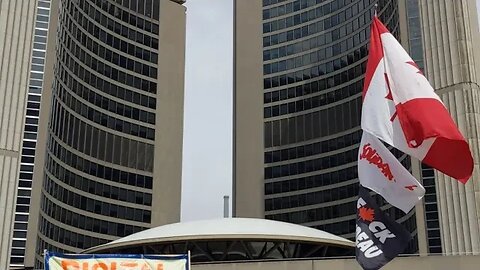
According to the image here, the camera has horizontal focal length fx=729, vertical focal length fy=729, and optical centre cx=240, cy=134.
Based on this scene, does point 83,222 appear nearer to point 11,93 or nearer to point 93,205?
point 93,205

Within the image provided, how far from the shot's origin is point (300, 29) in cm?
10969

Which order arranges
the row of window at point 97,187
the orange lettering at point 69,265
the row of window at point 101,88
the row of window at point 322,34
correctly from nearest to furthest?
the orange lettering at point 69,265 < the row of window at point 97,187 < the row of window at point 101,88 < the row of window at point 322,34

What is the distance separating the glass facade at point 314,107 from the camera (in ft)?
327

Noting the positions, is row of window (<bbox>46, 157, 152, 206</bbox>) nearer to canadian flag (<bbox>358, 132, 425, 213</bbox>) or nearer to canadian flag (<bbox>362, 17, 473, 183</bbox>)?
canadian flag (<bbox>362, 17, 473, 183</bbox>)

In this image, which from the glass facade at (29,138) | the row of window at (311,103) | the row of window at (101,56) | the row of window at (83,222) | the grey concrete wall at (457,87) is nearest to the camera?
the grey concrete wall at (457,87)

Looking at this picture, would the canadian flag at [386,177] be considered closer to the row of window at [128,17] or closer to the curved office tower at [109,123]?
the curved office tower at [109,123]

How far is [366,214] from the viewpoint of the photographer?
52.6 ft

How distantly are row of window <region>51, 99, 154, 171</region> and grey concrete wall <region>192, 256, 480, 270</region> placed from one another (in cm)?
4459

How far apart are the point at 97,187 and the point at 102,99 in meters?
12.8

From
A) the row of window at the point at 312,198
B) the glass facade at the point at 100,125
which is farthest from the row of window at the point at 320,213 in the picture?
the glass facade at the point at 100,125

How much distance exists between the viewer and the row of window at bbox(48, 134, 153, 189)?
89062 mm

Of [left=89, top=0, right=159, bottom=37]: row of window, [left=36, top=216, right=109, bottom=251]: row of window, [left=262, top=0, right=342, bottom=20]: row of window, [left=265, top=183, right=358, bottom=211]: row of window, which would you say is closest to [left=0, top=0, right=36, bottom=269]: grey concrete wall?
[left=36, top=216, right=109, bottom=251]: row of window

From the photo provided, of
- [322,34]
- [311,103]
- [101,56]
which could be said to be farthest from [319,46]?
[101,56]

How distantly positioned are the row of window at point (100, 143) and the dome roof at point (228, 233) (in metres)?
32.8
